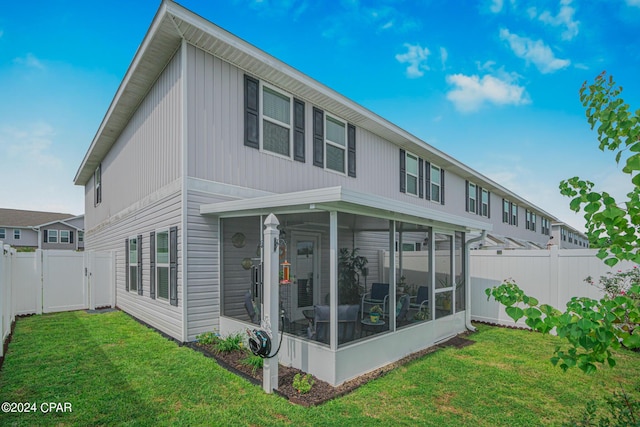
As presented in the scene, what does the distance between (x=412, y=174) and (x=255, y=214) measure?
8.02 m

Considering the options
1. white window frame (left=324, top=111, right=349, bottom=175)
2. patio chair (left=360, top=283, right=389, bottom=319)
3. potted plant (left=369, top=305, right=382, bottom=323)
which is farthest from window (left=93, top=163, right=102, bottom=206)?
potted plant (left=369, top=305, right=382, bottom=323)

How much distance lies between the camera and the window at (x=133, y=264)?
339 inches

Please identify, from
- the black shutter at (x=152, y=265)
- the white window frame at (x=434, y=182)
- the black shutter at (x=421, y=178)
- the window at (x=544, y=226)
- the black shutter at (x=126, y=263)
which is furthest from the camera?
the window at (x=544, y=226)

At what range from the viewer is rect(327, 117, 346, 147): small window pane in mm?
9086

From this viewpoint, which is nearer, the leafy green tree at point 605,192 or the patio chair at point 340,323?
the leafy green tree at point 605,192

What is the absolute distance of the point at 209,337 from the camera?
611 cm

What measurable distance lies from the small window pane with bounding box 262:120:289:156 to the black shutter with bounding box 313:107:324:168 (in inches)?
36.6

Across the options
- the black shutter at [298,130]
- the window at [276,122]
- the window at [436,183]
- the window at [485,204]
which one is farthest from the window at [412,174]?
the window at [485,204]

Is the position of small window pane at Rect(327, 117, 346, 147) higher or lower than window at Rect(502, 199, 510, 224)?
higher

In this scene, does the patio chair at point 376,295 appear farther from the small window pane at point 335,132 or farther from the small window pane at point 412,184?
the small window pane at point 412,184

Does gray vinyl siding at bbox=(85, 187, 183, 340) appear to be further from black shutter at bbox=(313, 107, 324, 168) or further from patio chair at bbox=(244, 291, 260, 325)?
black shutter at bbox=(313, 107, 324, 168)

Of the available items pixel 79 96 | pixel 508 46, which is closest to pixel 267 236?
pixel 508 46

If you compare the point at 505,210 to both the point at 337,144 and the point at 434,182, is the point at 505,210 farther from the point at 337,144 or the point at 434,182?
the point at 337,144

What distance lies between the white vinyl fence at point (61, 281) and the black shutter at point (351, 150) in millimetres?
7624
